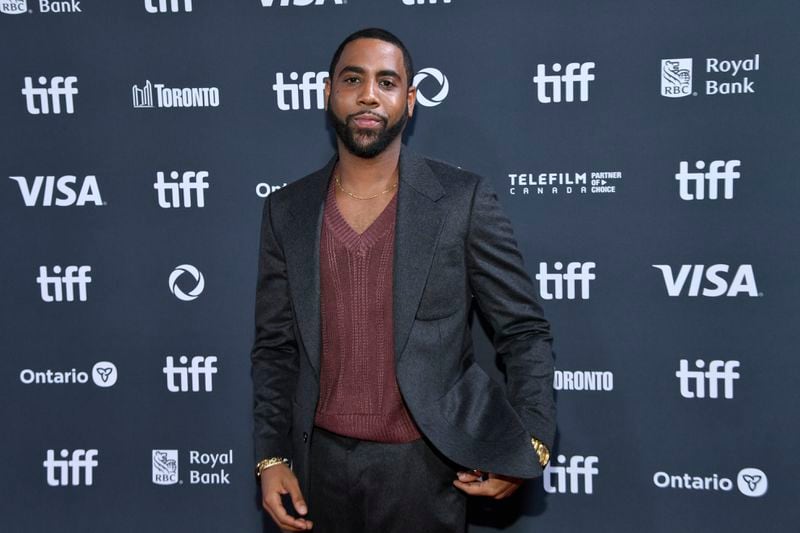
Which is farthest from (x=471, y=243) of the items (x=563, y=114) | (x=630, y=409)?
(x=630, y=409)

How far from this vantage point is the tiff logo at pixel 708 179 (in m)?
2.71

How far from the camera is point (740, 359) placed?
9.11ft

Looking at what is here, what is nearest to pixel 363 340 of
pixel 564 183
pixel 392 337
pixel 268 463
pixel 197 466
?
pixel 392 337

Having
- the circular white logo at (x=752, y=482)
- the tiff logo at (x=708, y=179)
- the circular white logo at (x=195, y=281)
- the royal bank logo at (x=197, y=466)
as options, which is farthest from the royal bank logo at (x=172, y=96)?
the circular white logo at (x=752, y=482)

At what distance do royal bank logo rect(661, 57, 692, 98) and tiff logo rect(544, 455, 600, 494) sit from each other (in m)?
1.41

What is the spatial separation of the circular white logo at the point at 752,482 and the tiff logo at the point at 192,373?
6.87ft

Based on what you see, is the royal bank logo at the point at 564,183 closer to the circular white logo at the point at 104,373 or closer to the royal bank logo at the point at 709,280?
the royal bank logo at the point at 709,280

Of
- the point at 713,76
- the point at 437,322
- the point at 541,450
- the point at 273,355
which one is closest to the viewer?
the point at 541,450

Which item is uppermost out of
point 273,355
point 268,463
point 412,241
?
point 412,241

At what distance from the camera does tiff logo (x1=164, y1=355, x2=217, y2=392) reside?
10.1 ft

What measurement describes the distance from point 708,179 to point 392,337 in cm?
142

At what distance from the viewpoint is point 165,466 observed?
3.12 m

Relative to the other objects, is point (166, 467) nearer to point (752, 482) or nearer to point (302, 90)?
point (302, 90)

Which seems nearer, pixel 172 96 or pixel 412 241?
pixel 412 241
